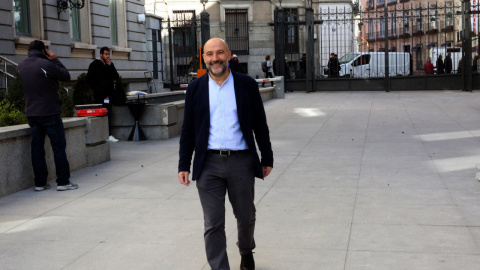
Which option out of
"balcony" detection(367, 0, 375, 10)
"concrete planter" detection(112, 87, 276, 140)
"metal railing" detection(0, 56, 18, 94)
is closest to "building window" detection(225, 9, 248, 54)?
"metal railing" detection(0, 56, 18, 94)

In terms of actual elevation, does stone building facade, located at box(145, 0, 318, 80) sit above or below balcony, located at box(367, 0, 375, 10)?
below

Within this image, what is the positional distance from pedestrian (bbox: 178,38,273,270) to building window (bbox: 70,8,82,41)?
19.8 metres

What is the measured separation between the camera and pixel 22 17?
20734 mm

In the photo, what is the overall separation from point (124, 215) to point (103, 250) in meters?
1.31

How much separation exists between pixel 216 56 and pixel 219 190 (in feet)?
2.98

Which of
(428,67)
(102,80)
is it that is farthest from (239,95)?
(428,67)

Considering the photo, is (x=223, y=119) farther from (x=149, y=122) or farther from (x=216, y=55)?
(x=149, y=122)

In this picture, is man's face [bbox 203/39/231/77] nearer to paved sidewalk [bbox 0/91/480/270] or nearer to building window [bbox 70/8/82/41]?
paved sidewalk [bbox 0/91/480/270]

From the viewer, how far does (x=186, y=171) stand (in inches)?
198

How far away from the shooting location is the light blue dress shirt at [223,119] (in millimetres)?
4910

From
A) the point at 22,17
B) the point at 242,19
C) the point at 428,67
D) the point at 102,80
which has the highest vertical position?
the point at 242,19

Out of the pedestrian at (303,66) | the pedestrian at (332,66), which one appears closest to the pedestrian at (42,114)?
the pedestrian at (303,66)

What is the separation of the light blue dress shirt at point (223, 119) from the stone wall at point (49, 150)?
4224 millimetres

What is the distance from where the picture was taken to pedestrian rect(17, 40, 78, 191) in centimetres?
866
